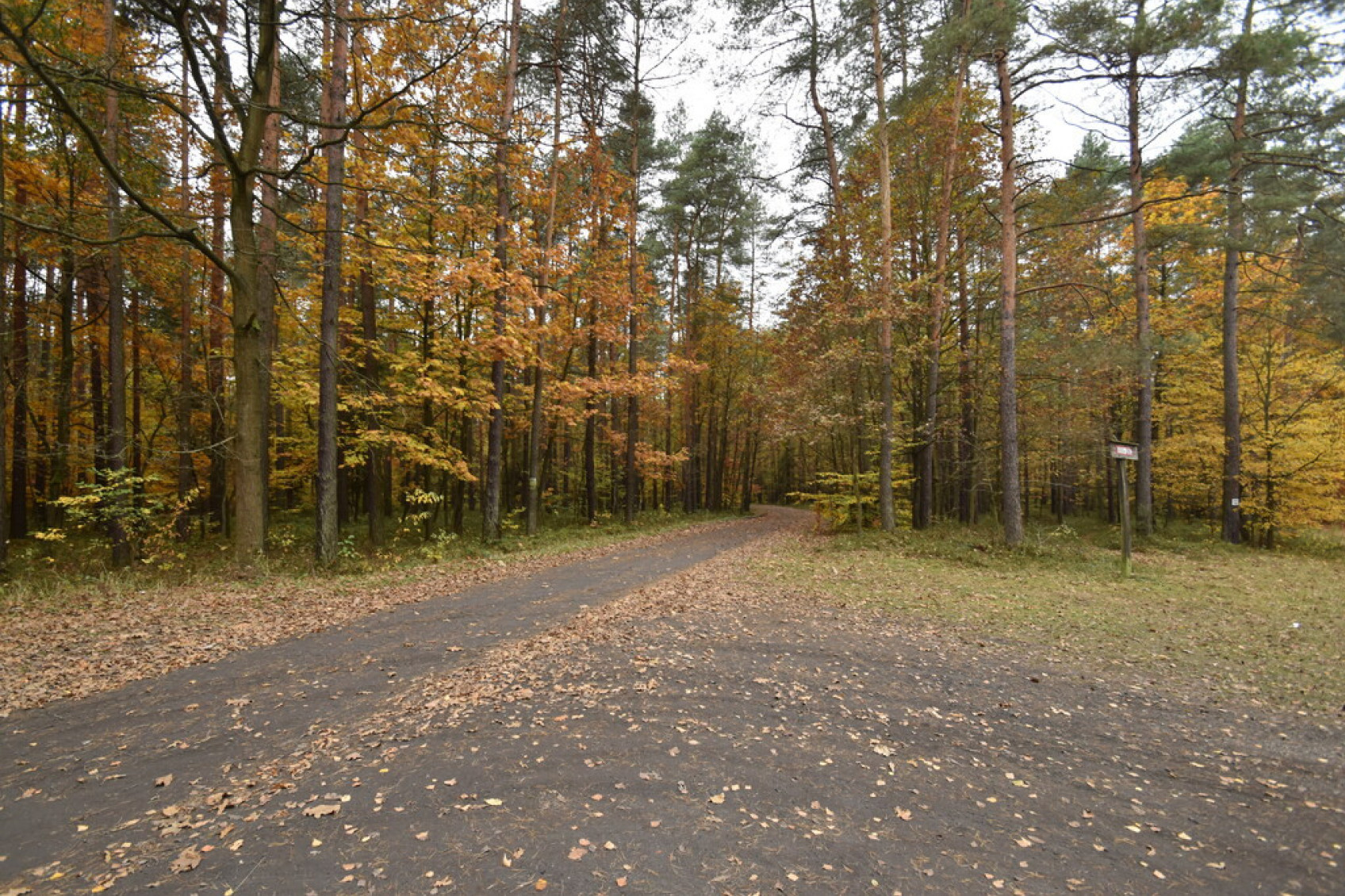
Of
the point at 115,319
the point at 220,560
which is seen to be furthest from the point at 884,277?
the point at 115,319

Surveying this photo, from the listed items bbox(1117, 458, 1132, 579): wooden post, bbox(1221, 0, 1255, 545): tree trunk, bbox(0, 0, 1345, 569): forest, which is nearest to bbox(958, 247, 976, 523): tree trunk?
bbox(0, 0, 1345, 569): forest

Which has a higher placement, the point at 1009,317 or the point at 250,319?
the point at 1009,317

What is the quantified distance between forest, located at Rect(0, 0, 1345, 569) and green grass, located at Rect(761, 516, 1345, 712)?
1476 millimetres

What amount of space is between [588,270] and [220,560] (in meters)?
12.0

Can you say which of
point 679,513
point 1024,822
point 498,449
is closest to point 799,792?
point 1024,822

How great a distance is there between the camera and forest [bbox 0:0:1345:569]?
9859 millimetres

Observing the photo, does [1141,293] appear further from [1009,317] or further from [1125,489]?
[1125,489]

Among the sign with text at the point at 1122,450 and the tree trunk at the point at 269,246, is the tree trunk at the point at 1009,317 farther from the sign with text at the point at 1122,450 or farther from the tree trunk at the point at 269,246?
the tree trunk at the point at 269,246

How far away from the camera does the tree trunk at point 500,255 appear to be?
12.6m

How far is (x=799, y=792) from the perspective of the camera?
3.34 meters

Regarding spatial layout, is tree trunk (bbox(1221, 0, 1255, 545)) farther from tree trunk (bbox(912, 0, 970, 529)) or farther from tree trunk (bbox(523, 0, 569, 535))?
tree trunk (bbox(523, 0, 569, 535))

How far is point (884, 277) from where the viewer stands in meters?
13.5

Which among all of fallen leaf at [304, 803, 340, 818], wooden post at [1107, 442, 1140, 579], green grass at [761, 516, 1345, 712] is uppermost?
wooden post at [1107, 442, 1140, 579]

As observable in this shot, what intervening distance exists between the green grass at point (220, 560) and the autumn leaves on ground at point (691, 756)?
186 centimetres
